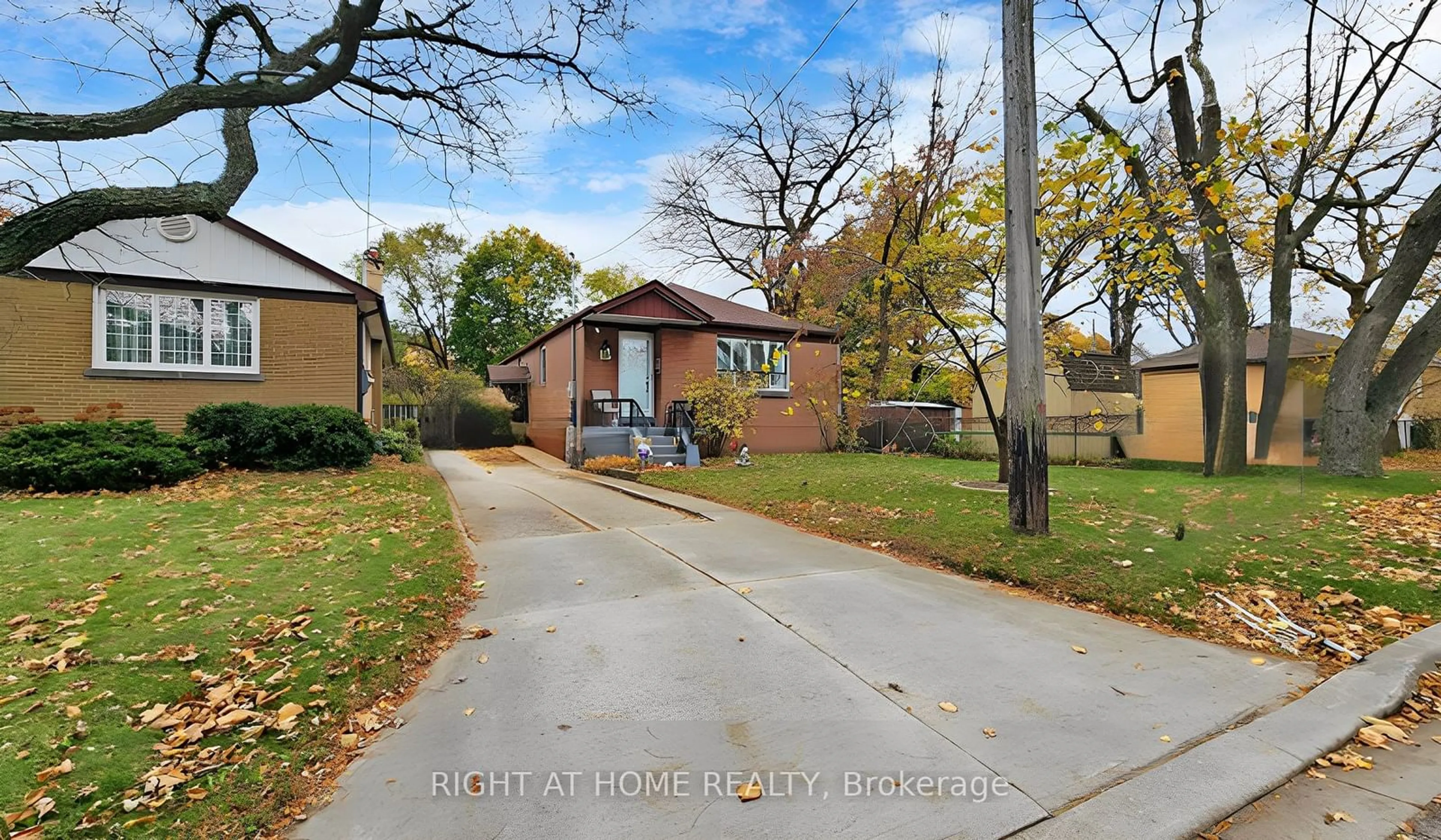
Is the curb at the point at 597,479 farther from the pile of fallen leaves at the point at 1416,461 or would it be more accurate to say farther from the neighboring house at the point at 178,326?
the pile of fallen leaves at the point at 1416,461

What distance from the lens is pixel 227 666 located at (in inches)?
138

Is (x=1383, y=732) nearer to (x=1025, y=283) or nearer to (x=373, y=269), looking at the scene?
(x=1025, y=283)

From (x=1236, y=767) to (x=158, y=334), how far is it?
633 inches

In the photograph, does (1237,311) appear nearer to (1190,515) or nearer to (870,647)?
(1190,515)

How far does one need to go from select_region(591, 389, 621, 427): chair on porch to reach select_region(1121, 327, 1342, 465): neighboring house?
48.2 ft

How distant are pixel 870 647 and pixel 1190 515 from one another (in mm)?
5978

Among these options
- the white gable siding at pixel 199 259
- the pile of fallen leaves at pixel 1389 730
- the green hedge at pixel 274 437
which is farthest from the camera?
the white gable siding at pixel 199 259

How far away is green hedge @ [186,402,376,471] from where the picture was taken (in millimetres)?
10406

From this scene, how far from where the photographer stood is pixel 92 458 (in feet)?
28.3

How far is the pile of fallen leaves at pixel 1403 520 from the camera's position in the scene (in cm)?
611

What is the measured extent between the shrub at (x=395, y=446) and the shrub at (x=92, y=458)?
3924mm

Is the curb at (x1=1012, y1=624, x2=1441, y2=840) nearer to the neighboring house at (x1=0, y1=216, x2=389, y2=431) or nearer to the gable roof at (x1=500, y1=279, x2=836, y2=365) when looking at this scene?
the gable roof at (x1=500, y1=279, x2=836, y2=365)

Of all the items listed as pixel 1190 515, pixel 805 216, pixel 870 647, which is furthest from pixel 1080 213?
pixel 805 216

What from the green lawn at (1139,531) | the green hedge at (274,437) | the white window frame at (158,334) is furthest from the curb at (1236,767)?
the white window frame at (158,334)
